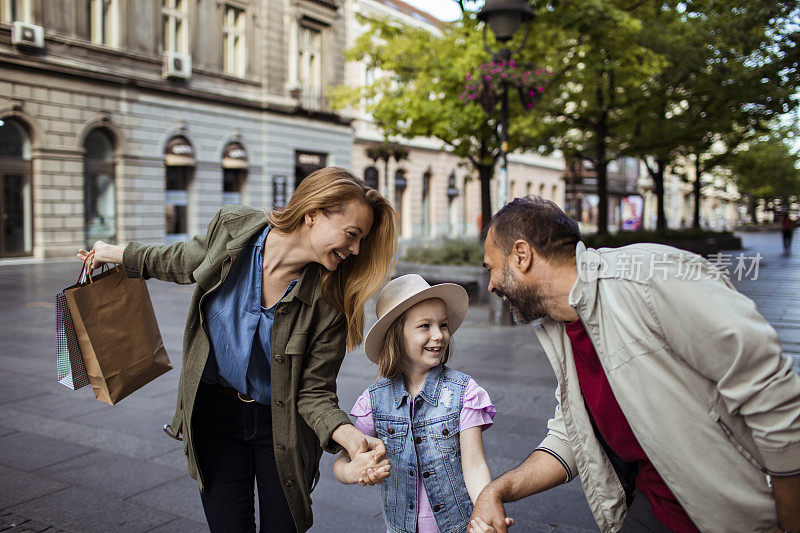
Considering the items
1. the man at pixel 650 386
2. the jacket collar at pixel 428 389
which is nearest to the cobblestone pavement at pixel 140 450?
the man at pixel 650 386

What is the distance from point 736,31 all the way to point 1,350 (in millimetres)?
14462

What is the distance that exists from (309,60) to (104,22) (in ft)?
32.6

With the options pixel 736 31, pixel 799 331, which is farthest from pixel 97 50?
pixel 799 331

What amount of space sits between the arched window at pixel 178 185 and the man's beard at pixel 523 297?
74.9ft

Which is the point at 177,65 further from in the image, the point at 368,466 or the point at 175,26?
the point at 368,466

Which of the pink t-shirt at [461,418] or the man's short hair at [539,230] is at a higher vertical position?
the man's short hair at [539,230]

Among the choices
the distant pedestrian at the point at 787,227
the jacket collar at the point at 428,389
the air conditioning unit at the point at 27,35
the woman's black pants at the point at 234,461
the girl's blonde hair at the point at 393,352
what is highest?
the air conditioning unit at the point at 27,35

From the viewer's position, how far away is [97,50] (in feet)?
67.9

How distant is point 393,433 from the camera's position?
2543 millimetres

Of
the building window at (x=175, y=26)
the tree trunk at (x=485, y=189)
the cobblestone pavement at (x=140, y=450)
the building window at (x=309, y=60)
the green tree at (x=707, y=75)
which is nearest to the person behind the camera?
the cobblestone pavement at (x=140, y=450)

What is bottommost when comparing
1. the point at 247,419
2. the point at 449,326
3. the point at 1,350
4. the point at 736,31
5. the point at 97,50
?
the point at 1,350

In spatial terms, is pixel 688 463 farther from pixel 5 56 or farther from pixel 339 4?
pixel 339 4

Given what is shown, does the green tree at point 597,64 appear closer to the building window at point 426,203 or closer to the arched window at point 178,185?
the arched window at point 178,185

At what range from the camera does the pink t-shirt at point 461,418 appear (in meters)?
2.49
